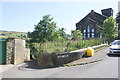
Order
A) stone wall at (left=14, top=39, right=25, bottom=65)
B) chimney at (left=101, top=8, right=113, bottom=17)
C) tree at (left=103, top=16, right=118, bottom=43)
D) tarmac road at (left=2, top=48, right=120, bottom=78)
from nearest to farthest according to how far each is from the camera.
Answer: tarmac road at (left=2, top=48, right=120, bottom=78)
stone wall at (left=14, top=39, right=25, bottom=65)
tree at (left=103, top=16, right=118, bottom=43)
chimney at (left=101, top=8, right=113, bottom=17)

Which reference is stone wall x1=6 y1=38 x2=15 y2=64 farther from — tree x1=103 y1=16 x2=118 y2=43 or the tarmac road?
tree x1=103 y1=16 x2=118 y2=43

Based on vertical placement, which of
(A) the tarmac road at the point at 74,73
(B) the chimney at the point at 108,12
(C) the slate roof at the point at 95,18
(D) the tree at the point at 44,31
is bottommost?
(A) the tarmac road at the point at 74,73

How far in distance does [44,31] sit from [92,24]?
2567 centimetres

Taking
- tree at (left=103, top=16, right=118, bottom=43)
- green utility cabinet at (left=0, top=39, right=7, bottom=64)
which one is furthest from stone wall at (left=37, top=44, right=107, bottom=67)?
tree at (left=103, top=16, right=118, bottom=43)

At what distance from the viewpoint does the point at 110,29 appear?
29.0m

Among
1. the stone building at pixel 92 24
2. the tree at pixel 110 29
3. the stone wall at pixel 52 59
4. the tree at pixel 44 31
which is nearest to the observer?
the stone wall at pixel 52 59

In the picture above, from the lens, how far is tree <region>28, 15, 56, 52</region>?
2447 centimetres

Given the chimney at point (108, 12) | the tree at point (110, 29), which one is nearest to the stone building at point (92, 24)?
the chimney at point (108, 12)

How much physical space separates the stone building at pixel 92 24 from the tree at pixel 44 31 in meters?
22.2

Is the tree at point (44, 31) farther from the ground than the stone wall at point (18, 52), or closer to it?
farther from the ground

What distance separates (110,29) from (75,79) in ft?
86.1

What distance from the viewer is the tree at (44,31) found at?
80.3 ft

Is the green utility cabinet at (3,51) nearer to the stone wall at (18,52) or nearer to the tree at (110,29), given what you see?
the stone wall at (18,52)

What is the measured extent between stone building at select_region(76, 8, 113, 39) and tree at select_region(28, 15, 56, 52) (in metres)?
22.2
